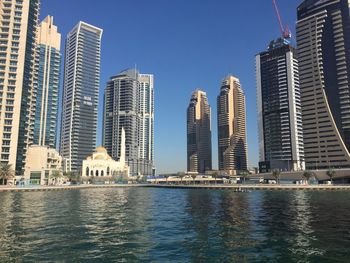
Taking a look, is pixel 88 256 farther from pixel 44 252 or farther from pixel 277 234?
pixel 277 234

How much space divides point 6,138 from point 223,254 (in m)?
185

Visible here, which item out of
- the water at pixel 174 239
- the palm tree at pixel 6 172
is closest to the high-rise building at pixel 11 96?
the palm tree at pixel 6 172

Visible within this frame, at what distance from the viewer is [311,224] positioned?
169 ft

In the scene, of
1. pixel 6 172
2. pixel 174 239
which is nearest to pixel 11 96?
pixel 6 172

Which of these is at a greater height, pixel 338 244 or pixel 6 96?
pixel 6 96

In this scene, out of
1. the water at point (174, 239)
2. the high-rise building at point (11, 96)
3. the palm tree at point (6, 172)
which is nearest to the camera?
the water at point (174, 239)

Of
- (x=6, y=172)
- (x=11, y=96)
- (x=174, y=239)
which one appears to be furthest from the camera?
(x=11, y=96)

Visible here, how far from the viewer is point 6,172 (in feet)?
548

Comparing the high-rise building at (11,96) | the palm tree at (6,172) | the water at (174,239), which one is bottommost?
the water at (174,239)

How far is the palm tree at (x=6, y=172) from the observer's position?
16575 centimetres

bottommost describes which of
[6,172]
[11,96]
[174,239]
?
[174,239]

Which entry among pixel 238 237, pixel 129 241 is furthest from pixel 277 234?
pixel 129 241

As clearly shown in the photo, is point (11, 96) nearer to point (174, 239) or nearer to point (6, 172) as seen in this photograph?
point (6, 172)

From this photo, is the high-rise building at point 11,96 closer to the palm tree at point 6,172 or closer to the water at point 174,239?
the palm tree at point 6,172
